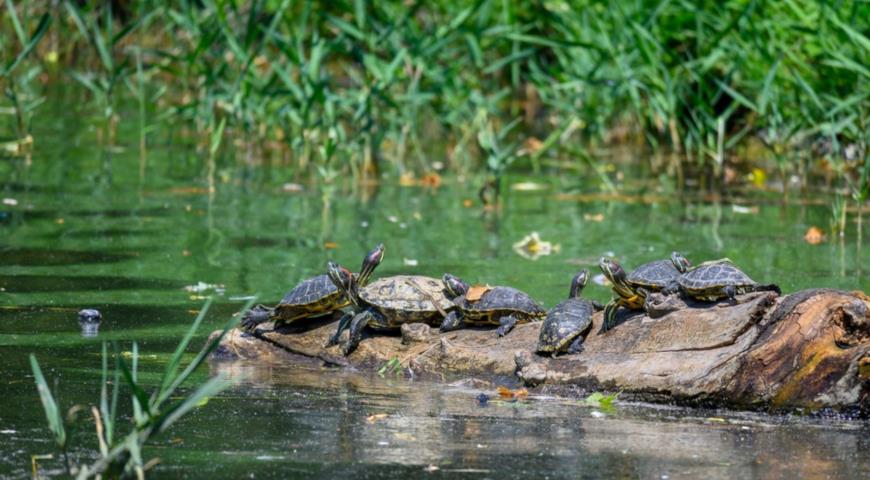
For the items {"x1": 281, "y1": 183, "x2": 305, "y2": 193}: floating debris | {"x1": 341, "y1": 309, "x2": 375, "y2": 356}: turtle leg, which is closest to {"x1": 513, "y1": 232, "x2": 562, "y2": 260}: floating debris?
{"x1": 281, "y1": 183, "x2": 305, "y2": 193}: floating debris

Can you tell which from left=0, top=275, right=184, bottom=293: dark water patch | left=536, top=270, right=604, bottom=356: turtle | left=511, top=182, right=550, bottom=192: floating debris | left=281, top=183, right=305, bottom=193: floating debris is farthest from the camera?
left=511, top=182, right=550, bottom=192: floating debris

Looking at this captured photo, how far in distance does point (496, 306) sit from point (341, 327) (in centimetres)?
66

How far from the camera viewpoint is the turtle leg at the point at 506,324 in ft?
17.9

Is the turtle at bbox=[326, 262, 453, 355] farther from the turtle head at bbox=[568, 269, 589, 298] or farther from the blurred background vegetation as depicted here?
the blurred background vegetation

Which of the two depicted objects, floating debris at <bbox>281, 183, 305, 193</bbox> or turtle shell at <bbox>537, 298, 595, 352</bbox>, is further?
floating debris at <bbox>281, 183, 305, 193</bbox>

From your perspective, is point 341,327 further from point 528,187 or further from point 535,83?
point 535,83

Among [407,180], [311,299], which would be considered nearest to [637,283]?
[311,299]

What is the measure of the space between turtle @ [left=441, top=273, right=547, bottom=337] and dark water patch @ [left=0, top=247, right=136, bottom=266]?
2835 millimetres

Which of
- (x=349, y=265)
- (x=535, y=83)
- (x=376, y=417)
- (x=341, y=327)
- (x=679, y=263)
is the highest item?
(x=535, y=83)

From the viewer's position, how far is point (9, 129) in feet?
44.0

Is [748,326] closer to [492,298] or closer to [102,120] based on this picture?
[492,298]

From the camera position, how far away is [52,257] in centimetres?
772

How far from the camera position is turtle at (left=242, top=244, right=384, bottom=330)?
5582mm

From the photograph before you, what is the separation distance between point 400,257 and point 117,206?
104 inches
